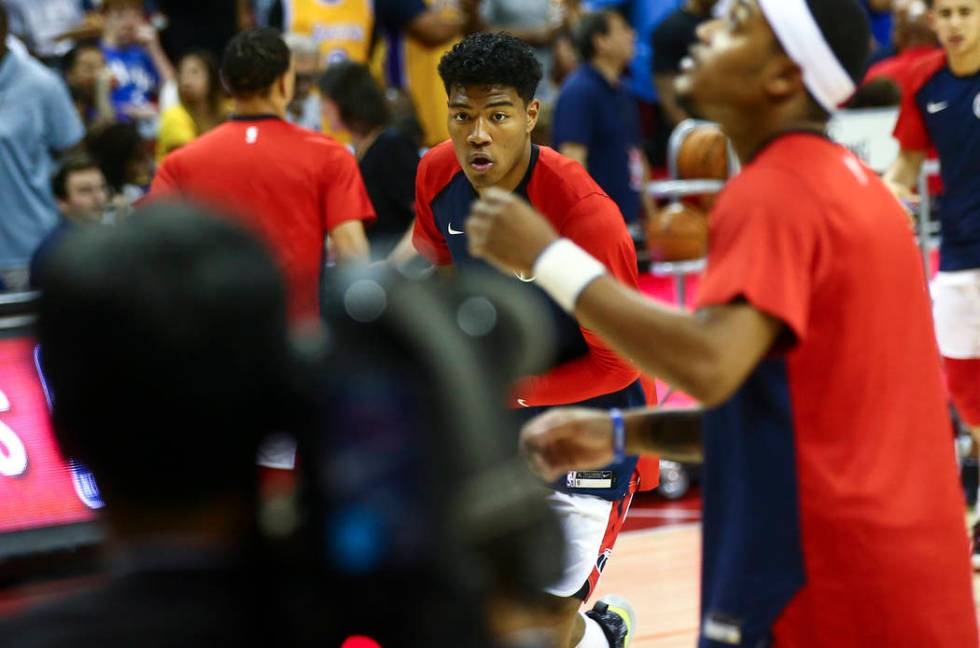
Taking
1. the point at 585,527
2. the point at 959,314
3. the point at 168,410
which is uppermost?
the point at 168,410

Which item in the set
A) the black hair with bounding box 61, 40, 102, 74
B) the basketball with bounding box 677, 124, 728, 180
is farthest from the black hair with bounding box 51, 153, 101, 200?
the basketball with bounding box 677, 124, 728, 180

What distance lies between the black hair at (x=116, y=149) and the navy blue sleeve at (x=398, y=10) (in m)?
1.87

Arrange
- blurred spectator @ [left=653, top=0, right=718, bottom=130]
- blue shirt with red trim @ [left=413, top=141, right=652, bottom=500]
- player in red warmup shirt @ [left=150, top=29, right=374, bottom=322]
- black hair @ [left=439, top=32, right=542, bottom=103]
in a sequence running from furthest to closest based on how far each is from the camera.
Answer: blurred spectator @ [left=653, top=0, right=718, bottom=130]
player in red warmup shirt @ [left=150, top=29, right=374, bottom=322]
black hair @ [left=439, top=32, right=542, bottom=103]
blue shirt with red trim @ [left=413, top=141, right=652, bottom=500]

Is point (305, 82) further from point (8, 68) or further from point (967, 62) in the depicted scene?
point (967, 62)

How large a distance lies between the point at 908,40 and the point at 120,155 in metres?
4.72

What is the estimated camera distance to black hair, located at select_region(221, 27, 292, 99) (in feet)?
19.4

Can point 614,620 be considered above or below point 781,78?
below

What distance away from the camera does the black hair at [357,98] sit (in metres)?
7.00

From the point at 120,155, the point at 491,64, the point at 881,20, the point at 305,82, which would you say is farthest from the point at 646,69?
the point at 491,64

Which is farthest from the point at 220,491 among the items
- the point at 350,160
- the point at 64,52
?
the point at 64,52

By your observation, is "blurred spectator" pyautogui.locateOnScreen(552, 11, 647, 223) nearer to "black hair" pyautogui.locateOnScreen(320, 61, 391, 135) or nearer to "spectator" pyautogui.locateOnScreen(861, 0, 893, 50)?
"black hair" pyautogui.locateOnScreen(320, 61, 391, 135)

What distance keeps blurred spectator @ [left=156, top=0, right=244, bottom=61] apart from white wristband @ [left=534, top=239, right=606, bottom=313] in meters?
8.03

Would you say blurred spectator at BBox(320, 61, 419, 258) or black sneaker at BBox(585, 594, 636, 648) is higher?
blurred spectator at BBox(320, 61, 419, 258)

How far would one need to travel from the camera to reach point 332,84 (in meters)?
7.08
